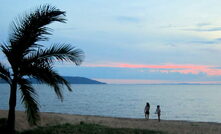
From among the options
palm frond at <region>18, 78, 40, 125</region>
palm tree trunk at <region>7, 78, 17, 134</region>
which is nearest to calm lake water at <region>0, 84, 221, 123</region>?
palm frond at <region>18, 78, 40, 125</region>

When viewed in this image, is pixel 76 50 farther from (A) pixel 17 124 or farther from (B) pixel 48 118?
(B) pixel 48 118

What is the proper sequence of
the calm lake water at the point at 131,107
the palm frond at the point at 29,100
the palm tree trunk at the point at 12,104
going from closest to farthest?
the palm tree trunk at the point at 12,104
the palm frond at the point at 29,100
the calm lake water at the point at 131,107

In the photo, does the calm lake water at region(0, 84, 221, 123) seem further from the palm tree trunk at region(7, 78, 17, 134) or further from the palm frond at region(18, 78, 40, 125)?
the palm tree trunk at region(7, 78, 17, 134)

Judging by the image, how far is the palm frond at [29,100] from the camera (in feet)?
31.8

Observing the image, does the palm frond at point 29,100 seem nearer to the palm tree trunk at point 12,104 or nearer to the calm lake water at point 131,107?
the palm tree trunk at point 12,104

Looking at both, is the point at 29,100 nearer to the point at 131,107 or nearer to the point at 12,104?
the point at 12,104

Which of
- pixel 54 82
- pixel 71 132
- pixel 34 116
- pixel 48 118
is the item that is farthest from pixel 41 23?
pixel 48 118

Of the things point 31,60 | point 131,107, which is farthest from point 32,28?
point 131,107

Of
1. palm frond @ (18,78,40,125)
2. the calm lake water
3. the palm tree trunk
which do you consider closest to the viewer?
the palm tree trunk

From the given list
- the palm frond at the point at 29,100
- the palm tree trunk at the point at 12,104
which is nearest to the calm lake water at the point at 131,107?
the palm frond at the point at 29,100

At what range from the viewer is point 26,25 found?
32.3ft

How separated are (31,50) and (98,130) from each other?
4353 mm

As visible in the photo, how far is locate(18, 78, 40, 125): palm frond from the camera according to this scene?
9703 mm

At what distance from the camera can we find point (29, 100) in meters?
9.73
